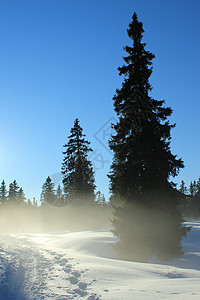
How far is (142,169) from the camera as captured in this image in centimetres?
1310

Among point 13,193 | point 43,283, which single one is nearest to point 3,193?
point 13,193

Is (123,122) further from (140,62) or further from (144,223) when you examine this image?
(144,223)

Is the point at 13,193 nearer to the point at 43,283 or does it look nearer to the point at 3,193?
the point at 3,193

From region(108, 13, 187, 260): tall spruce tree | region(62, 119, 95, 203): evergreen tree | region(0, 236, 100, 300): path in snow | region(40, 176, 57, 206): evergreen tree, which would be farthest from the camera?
region(40, 176, 57, 206): evergreen tree

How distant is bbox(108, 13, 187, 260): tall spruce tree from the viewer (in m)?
11.8

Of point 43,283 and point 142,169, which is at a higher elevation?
point 142,169

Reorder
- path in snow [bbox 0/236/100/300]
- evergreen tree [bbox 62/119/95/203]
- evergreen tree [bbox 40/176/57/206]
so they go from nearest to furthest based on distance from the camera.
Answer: path in snow [bbox 0/236/100/300] < evergreen tree [bbox 62/119/95/203] < evergreen tree [bbox 40/176/57/206]

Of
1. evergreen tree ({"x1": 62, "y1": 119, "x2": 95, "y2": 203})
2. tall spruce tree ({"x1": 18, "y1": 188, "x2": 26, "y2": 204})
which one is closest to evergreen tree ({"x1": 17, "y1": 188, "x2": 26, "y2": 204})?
tall spruce tree ({"x1": 18, "y1": 188, "x2": 26, "y2": 204})

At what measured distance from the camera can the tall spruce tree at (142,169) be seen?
11828mm

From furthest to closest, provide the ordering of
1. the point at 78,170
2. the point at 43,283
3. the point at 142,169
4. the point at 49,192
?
the point at 49,192 < the point at 78,170 < the point at 142,169 < the point at 43,283

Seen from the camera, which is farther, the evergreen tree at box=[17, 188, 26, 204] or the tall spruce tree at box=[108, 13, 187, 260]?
the evergreen tree at box=[17, 188, 26, 204]

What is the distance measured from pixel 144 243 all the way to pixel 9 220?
62266 millimetres

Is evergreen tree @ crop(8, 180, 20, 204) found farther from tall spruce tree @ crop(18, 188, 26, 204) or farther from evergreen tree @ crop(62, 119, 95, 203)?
evergreen tree @ crop(62, 119, 95, 203)

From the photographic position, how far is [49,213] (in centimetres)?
5556
